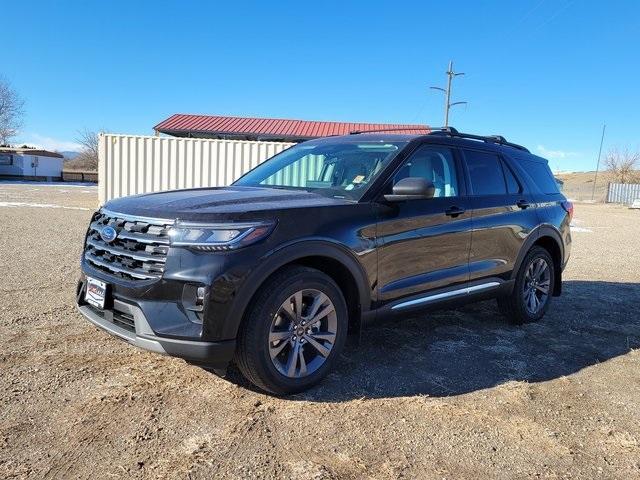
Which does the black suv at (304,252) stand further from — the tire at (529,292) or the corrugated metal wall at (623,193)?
the corrugated metal wall at (623,193)

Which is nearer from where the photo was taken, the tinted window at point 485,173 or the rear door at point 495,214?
the rear door at point 495,214

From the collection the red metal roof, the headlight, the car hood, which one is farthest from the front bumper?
the red metal roof

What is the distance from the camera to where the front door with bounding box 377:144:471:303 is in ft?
12.8

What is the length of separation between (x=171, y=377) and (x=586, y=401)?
9.46ft

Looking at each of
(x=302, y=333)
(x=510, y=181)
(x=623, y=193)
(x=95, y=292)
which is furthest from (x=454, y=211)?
(x=623, y=193)

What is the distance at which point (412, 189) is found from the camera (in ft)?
12.3

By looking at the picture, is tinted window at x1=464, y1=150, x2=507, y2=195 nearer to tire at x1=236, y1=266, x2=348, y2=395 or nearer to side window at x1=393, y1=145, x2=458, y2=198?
side window at x1=393, y1=145, x2=458, y2=198

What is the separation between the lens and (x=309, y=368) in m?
3.55

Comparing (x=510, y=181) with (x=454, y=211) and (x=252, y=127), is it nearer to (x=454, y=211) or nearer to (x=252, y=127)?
(x=454, y=211)

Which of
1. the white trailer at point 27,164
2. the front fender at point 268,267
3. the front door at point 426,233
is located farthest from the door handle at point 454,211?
the white trailer at point 27,164

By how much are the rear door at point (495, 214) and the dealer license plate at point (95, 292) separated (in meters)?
2.97

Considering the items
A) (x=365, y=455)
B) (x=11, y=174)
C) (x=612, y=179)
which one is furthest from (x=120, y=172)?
(x=612, y=179)

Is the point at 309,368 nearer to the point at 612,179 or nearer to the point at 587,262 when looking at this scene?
the point at 587,262

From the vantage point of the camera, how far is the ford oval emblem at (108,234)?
339cm
